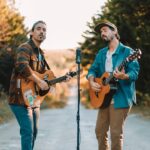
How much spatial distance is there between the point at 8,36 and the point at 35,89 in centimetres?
2511

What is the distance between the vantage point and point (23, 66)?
726cm

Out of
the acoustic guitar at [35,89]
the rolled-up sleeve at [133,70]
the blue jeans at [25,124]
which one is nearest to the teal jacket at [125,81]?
the rolled-up sleeve at [133,70]

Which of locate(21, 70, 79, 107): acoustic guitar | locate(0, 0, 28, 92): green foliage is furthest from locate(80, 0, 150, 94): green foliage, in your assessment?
locate(21, 70, 79, 107): acoustic guitar

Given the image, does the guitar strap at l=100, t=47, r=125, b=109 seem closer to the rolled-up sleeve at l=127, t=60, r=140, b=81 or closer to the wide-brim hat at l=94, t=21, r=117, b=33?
the rolled-up sleeve at l=127, t=60, r=140, b=81

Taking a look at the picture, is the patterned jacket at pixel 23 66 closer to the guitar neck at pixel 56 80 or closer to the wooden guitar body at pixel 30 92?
the wooden guitar body at pixel 30 92

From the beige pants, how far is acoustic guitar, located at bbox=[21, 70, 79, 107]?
0.71 m

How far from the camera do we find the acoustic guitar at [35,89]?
24.1ft

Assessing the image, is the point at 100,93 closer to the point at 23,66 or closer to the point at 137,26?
the point at 23,66

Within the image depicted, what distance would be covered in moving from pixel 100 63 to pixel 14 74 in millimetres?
1083

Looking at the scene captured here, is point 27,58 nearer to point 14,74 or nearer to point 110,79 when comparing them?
point 14,74

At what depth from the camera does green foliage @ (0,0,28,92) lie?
28806 millimetres

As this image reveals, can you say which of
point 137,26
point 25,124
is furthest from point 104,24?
point 137,26

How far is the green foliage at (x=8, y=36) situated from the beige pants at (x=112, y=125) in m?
21.0

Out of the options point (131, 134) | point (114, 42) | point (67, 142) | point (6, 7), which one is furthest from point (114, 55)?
point (6, 7)
